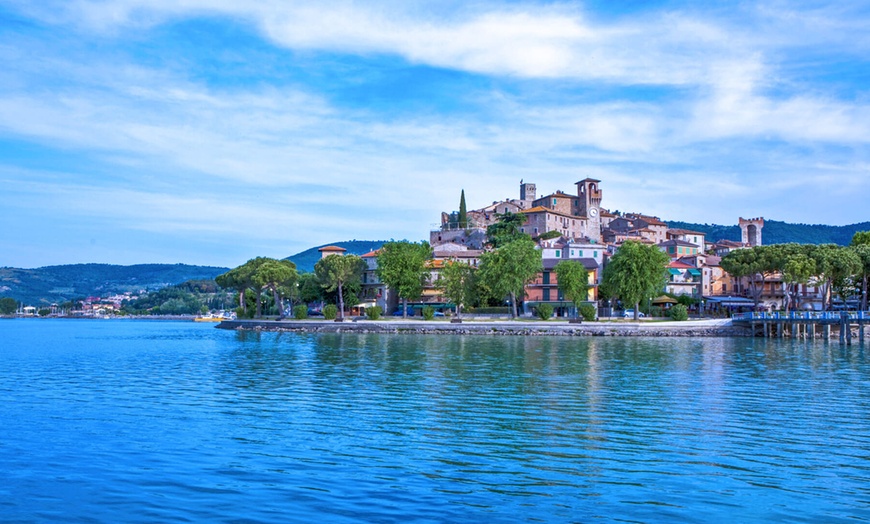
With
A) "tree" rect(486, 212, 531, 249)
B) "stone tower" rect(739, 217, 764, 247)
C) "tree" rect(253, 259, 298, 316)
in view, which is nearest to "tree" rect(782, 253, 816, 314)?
"tree" rect(486, 212, 531, 249)

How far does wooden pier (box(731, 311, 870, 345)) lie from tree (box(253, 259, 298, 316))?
2265 inches

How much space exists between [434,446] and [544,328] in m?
64.5

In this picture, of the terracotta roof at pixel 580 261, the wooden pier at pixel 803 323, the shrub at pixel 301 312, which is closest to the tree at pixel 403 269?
the shrub at pixel 301 312

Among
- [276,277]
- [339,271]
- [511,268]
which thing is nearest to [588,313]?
[511,268]

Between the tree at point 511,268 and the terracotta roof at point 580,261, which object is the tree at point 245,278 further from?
the terracotta roof at point 580,261

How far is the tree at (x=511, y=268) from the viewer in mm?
90625

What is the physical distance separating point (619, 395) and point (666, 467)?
1289cm

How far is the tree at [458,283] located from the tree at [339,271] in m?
12.7

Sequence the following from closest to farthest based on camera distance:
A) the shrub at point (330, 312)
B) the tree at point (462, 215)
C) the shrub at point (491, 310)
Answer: the shrub at point (491, 310) < the shrub at point (330, 312) < the tree at point (462, 215)

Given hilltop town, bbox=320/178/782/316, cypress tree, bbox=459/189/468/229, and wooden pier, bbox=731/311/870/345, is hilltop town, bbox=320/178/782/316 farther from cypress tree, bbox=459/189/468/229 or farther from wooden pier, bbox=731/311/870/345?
wooden pier, bbox=731/311/870/345

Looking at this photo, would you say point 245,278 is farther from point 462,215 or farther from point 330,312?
point 462,215

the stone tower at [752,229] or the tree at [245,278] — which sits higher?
the stone tower at [752,229]

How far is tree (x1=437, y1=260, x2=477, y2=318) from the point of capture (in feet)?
306

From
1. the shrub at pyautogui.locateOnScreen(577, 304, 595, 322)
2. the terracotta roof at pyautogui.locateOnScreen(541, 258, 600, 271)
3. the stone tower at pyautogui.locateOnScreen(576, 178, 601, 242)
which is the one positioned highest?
the stone tower at pyautogui.locateOnScreen(576, 178, 601, 242)
